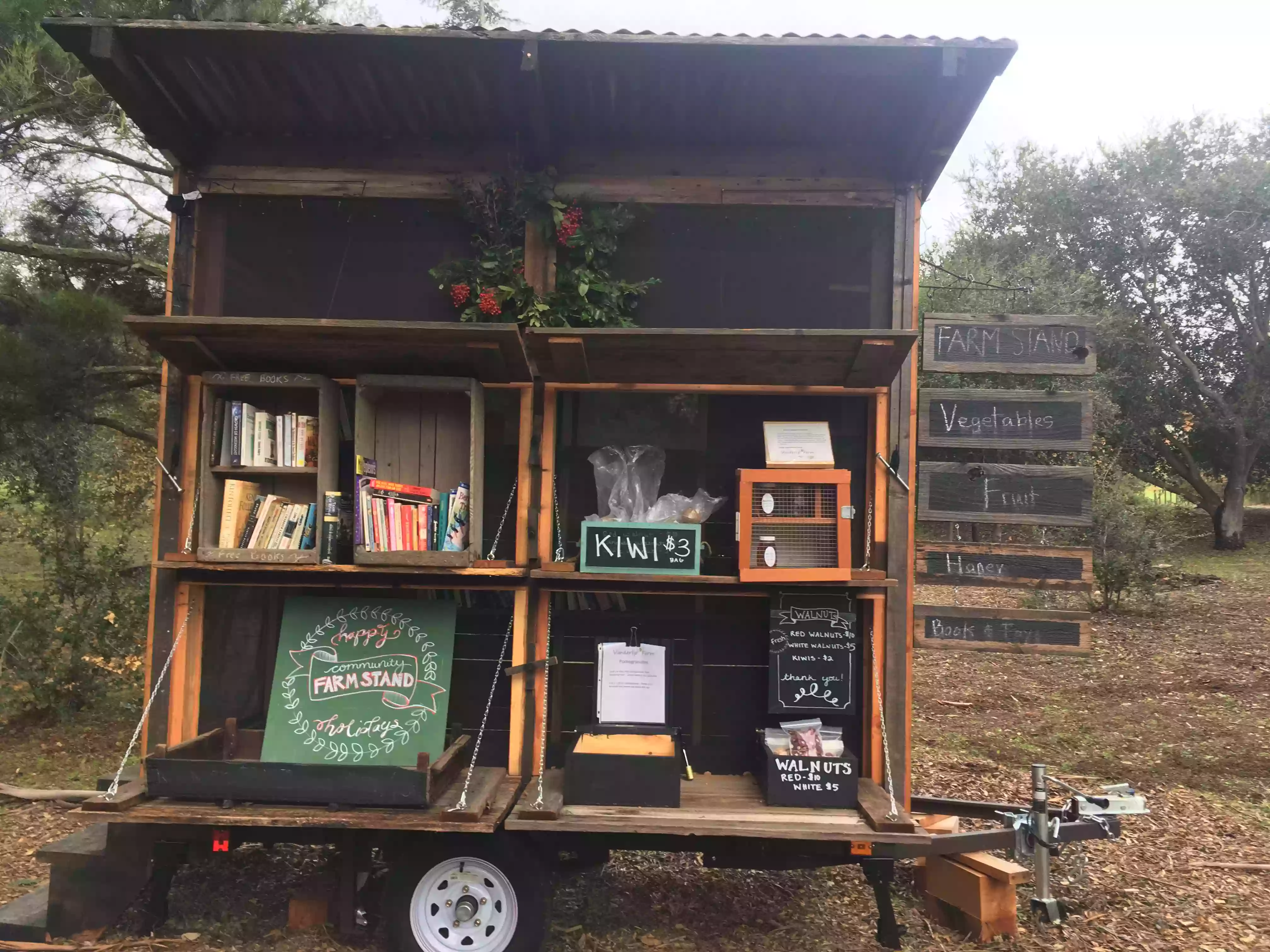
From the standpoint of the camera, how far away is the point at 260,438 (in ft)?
12.8

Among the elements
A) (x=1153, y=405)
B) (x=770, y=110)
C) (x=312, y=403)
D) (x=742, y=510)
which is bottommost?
(x=742, y=510)

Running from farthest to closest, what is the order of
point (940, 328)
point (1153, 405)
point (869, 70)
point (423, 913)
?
point (1153, 405) → point (940, 328) → point (869, 70) → point (423, 913)

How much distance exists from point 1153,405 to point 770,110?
16081mm

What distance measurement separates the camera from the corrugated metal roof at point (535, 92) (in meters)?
3.65

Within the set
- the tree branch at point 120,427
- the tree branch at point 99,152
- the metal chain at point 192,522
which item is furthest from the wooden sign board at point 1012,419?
the tree branch at point 99,152

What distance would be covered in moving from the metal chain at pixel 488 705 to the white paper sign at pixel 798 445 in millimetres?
1417

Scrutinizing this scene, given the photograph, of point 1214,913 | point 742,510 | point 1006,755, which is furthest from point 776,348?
point 1006,755

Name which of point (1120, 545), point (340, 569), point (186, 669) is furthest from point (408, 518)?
point (1120, 545)

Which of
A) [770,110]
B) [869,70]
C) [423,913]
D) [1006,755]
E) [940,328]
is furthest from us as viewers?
[1006,755]

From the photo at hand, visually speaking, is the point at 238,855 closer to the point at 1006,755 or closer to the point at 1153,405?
the point at 1006,755

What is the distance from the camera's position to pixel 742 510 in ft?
12.5

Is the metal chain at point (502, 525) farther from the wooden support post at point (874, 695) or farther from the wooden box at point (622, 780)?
the wooden support post at point (874, 695)

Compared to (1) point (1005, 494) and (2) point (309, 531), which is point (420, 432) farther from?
(1) point (1005, 494)

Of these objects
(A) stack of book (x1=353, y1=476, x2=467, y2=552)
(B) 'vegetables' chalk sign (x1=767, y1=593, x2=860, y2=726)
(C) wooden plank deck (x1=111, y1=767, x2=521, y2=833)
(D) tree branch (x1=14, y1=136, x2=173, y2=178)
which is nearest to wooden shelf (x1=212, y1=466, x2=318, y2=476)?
(A) stack of book (x1=353, y1=476, x2=467, y2=552)
